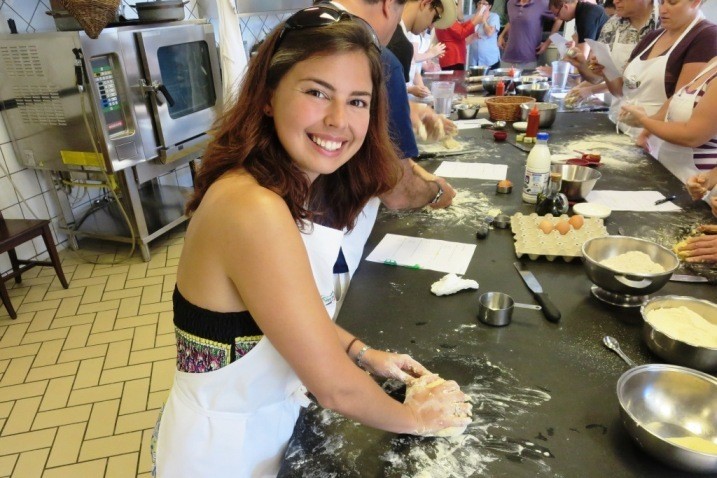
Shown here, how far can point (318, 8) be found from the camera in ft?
3.45

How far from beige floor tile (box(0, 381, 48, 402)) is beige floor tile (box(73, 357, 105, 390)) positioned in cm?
17

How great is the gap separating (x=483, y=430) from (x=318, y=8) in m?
0.98

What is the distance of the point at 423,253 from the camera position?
175 centimetres

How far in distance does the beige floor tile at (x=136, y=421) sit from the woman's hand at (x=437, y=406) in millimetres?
1752

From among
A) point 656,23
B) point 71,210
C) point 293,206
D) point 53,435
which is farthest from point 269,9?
point 293,206

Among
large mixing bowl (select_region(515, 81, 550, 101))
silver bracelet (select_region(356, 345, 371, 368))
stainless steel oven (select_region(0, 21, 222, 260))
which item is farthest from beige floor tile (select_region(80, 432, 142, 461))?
large mixing bowl (select_region(515, 81, 550, 101))

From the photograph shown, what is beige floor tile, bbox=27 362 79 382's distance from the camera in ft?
8.72

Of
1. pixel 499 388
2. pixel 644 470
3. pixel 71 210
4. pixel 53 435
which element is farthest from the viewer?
pixel 71 210

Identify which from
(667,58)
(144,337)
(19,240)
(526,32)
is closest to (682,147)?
(667,58)

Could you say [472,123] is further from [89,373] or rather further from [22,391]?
[22,391]

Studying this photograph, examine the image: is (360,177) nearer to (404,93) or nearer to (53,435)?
(404,93)

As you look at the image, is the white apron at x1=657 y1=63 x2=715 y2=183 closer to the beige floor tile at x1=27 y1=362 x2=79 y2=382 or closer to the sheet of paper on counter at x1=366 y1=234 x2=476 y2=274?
the sheet of paper on counter at x1=366 y1=234 x2=476 y2=274

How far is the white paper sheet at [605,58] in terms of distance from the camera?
3.28 metres

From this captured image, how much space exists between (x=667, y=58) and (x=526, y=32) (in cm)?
378
